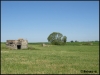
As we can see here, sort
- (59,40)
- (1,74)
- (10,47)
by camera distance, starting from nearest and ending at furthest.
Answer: (1,74)
(10,47)
(59,40)

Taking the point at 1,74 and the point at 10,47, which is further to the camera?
the point at 10,47

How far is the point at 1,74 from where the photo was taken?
37.0ft

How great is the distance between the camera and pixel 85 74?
1163 cm

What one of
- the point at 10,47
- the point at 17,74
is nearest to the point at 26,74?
the point at 17,74

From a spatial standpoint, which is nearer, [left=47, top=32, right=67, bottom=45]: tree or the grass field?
the grass field

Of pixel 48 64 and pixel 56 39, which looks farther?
pixel 56 39

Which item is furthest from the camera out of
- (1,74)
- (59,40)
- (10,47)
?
(59,40)

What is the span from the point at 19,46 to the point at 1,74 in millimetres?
47963

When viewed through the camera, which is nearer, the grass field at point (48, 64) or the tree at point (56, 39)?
the grass field at point (48, 64)

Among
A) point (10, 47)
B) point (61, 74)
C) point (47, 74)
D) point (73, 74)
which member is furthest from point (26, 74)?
point (10, 47)

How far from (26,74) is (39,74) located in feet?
2.84

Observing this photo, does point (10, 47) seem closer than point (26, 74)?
No

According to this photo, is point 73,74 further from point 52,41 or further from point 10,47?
point 52,41

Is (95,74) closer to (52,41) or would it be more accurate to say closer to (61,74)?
(61,74)
